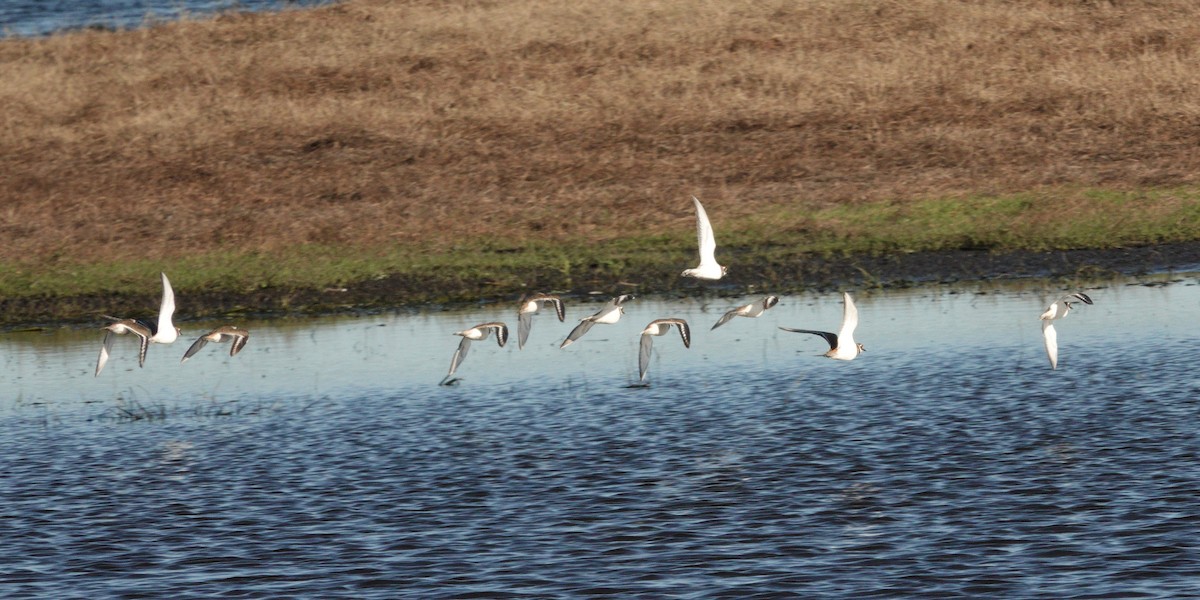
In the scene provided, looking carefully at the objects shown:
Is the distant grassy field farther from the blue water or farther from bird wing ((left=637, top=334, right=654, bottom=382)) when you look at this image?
bird wing ((left=637, top=334, right=654, bottom=382))

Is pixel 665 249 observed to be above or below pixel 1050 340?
above

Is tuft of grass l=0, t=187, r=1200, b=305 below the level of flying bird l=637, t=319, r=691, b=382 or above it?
above

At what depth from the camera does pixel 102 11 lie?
51.2 metres

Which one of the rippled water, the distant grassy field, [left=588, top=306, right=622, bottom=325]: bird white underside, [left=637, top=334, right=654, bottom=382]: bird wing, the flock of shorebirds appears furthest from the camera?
the distant grassy field

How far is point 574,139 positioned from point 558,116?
149cm

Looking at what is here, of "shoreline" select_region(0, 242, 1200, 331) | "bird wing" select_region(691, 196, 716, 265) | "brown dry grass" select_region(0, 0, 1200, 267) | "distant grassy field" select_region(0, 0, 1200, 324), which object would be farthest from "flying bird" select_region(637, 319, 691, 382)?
"brown dry grass" select_region(0, 0, 1200, 267)

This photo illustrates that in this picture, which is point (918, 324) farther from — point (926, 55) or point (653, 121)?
point (926, 55)

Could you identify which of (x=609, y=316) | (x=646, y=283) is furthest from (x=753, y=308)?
(x=646, y=283)

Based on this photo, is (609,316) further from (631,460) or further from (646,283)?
(646,283)

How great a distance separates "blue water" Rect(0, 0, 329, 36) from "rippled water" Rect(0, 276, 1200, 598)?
78.6 ft

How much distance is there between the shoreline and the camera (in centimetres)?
2573

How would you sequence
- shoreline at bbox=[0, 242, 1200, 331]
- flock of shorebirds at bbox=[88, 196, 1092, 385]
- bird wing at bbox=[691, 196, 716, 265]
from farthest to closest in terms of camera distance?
shoreline at bbox=[0, 242, 1200, 331]
bird wing at bbox=[691, 196, 716, 265]
flock of shorebirds at bbox=[88, 196, 1092, 385]

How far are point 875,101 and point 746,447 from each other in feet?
68.0

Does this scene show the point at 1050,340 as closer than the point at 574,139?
Yes
